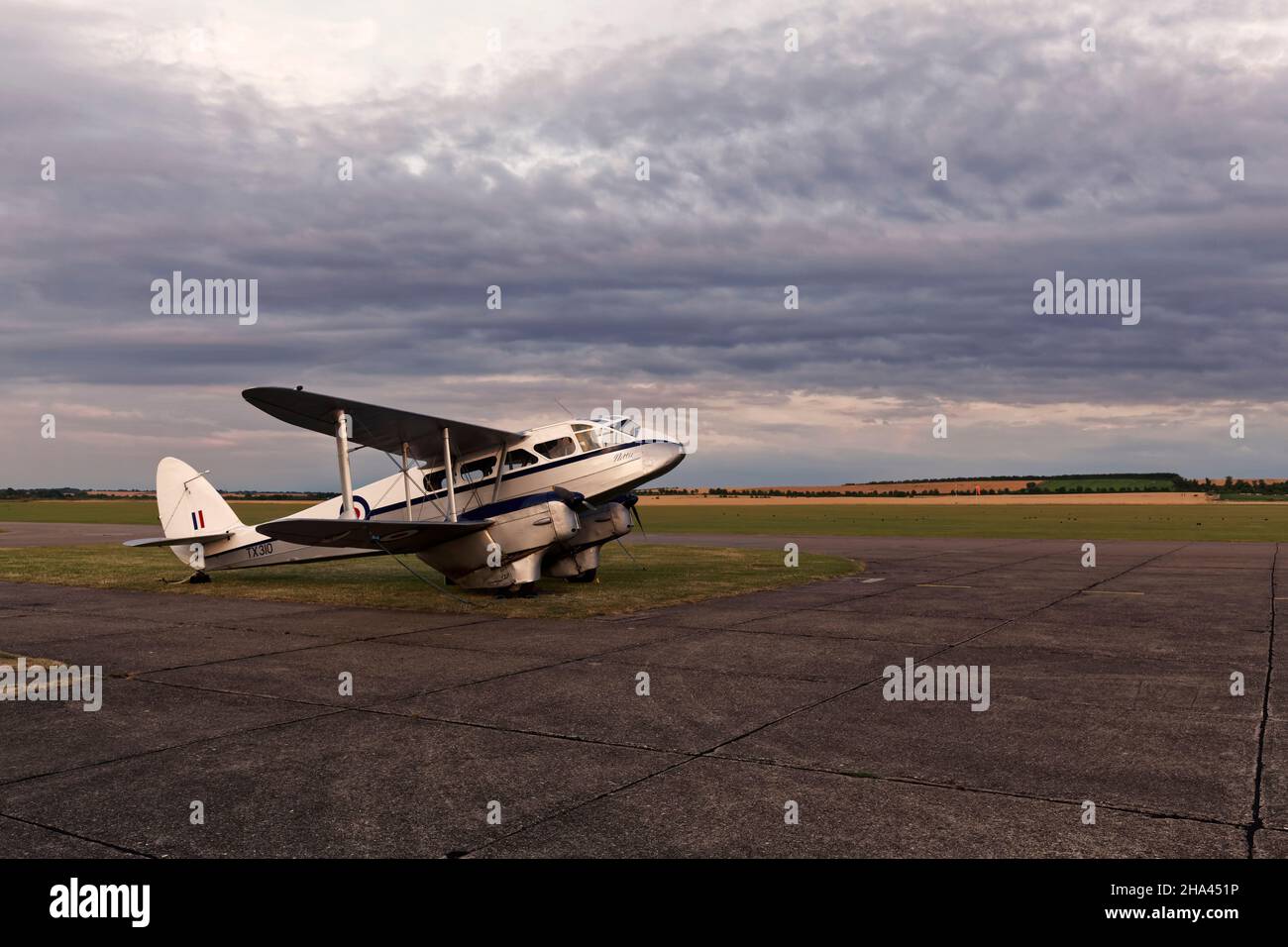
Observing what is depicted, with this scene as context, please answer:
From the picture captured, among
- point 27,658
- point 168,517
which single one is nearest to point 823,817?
point 27,658

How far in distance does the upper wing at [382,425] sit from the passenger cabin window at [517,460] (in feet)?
1.12

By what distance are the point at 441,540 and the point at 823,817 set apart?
14.7 m

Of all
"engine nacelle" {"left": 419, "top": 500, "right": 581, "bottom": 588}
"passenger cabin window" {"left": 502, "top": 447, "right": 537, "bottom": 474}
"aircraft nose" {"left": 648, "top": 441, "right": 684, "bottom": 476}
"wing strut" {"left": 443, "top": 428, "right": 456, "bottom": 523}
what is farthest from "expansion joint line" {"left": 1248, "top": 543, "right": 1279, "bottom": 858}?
"wing strut" {"left": 443, "top": 428, "right": 456, "bottom": 523}

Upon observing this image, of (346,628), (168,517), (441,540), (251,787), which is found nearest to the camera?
(251,787)

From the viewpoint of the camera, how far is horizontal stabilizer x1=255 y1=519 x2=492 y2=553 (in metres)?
16.7

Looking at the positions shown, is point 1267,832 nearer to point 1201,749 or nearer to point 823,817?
point 1201,749

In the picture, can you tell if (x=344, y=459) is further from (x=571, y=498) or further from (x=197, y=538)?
(x=197, y=538)

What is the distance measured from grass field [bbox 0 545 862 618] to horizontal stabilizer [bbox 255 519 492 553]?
126 centimetres

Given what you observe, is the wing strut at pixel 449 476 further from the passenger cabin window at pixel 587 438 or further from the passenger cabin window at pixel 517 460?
the passenger cabin window at pixel 587 438

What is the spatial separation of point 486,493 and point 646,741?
492 inches

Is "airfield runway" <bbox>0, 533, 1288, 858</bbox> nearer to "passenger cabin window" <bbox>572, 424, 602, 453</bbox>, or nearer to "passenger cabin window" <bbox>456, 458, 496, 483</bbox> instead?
"passenger cabin window" <bbox>456, 458, 496, 483</bbox>

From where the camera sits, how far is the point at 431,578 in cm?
2542

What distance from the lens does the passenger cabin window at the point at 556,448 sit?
20.2 metres
